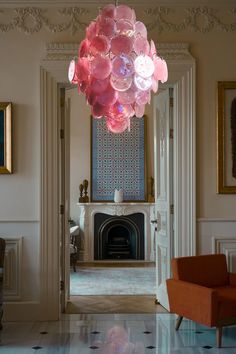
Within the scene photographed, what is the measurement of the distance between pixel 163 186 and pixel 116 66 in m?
2.99

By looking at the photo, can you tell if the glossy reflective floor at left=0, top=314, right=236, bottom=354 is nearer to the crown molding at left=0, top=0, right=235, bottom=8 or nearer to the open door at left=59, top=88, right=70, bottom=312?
the open door at left=59, top=88, right=70, bottom=312

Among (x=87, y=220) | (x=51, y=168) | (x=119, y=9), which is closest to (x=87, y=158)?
(x=87, y=220)

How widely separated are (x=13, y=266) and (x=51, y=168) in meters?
1.07

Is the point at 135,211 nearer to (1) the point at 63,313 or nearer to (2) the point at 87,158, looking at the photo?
(2) the point at 87,158

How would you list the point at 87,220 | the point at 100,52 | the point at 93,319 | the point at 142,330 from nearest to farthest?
the point at 100,52
the point at 142,330
the point at 93,319
the point at 87,220

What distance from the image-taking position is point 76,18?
17.7 ft

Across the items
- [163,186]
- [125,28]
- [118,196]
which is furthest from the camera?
[118,196]

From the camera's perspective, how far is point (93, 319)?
17.3 feet

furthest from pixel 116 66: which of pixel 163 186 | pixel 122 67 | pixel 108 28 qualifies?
pixel 163 186

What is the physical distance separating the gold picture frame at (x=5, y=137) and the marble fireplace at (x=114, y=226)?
4.06 metres

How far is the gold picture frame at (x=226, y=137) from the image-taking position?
17.6 ft

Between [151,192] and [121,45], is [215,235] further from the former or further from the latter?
[151,192]

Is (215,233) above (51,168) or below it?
below

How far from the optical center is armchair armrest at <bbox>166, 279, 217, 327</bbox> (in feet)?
14.4
